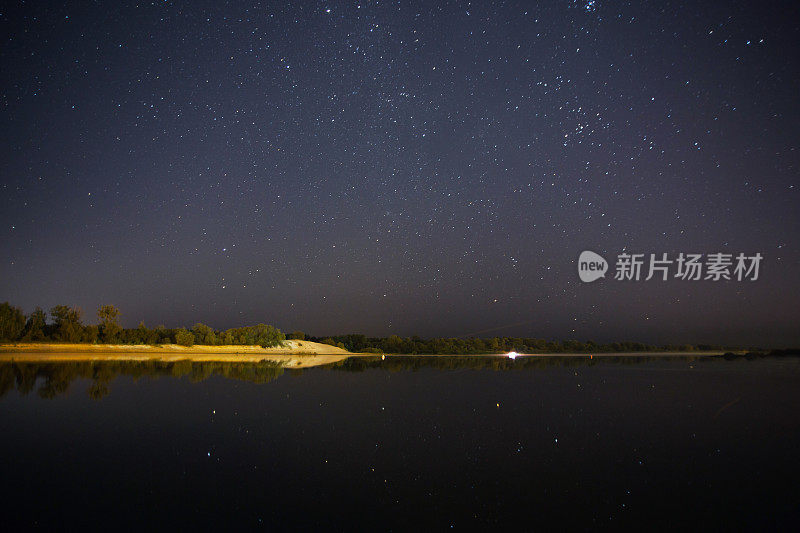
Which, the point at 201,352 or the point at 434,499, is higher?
the point at 434,499

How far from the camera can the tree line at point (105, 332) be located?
45.1 meters

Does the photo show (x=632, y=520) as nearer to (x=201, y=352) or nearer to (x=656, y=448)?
(x=656, y=448)

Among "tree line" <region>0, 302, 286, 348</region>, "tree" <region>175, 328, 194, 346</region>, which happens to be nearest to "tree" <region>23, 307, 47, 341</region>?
"tree line" <region>0, 302, 286, 348</region>

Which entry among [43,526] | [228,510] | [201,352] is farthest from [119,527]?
[201,352]

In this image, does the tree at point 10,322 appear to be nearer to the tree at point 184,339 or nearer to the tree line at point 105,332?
the tree line at point 105,332

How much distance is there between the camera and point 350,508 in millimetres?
5785

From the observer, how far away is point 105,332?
175 ft

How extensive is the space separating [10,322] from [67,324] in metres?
6.26

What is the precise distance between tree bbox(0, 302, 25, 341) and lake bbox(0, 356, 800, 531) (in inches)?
1481

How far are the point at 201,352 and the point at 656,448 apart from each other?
168ft

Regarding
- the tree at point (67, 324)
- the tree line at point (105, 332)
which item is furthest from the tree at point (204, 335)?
the tree at point (67, 324)

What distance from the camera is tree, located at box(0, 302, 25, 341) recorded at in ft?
142

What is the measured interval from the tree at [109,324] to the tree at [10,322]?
8173mm

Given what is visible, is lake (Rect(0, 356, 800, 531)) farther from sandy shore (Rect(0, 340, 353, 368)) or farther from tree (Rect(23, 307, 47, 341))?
tree (Rect(23, 307, 47, 341))
